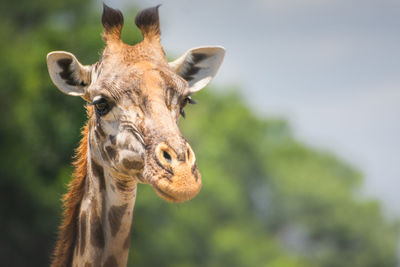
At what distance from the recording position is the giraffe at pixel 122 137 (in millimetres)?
5059

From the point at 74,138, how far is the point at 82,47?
19.8 feet

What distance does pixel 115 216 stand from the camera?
6000 millimetres

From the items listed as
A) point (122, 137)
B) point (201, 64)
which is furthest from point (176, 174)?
point (201, 64)

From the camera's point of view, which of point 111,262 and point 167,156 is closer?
point 167,156

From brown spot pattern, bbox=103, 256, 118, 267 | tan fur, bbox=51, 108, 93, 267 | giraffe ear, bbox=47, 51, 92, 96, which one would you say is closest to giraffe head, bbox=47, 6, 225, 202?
giraffe ear, bbox=47, 51, 92, 96

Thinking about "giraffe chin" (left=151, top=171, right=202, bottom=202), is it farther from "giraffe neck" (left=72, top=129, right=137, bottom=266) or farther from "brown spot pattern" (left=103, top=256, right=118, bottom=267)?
→ "brown spot pattern" (left=103, top=256, right=118, bottom=267)

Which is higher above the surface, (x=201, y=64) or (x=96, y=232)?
(x=201, y=64)

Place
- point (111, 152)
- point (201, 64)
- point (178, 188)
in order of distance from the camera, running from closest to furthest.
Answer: point (178, 188) → point (111, 152) → point (201, 64)

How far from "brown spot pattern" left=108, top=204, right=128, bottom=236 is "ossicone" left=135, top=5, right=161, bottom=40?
207 centimetres

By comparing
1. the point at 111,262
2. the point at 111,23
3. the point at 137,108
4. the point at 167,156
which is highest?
the point at 111,23

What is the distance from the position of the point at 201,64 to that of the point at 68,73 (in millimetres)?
1736

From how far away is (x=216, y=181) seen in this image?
4850cm

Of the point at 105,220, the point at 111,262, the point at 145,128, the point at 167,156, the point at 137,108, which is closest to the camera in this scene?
the point at 167,156

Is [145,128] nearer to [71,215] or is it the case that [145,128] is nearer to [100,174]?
[100,174]
